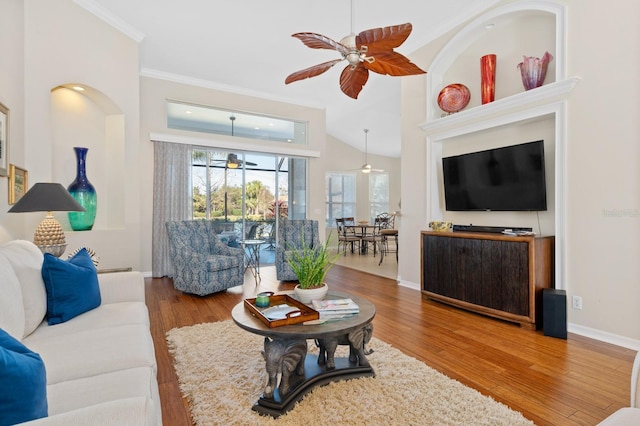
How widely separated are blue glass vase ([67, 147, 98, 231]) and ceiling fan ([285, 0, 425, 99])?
121 inches

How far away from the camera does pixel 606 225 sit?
2781 millimetres

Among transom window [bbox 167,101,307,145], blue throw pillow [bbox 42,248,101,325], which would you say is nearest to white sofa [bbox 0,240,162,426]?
blue throw pillow [bbox 42,248,101,325]

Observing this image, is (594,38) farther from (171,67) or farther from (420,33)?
(171,67)

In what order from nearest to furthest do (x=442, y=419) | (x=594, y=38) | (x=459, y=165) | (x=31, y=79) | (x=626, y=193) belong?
(x=442, y=419)
(x=626, y=193)
(x=594, y=38)
(x=31, y=79)
(x=459, y=165)

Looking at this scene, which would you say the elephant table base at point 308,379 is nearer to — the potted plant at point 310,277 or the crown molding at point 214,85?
the potted plant at point 310,277

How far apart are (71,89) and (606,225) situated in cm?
611

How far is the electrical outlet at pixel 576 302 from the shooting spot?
2.94 m

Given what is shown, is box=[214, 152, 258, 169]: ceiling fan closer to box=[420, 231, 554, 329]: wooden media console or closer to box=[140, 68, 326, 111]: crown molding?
box=[140, 68, 326, 111]: crown molding

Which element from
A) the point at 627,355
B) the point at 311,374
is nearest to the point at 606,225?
the point at 627,355

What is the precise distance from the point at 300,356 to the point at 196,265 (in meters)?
2.67

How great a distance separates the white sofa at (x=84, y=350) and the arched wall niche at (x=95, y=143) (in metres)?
2.61

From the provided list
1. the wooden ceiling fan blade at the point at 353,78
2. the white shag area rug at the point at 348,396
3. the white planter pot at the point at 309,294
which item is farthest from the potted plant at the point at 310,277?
the wooden ceiling fan blade at the point at 353,78

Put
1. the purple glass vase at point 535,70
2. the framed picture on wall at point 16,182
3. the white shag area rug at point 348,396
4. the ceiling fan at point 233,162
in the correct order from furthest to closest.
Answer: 1. the ceiling fan at point 233,162
2. the purple glass vase at point 535,70
3. the framed picture on wall at point 16,182
4. the white shag area rug at point 348,396

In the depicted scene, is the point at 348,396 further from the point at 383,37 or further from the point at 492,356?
the point at 383,37
